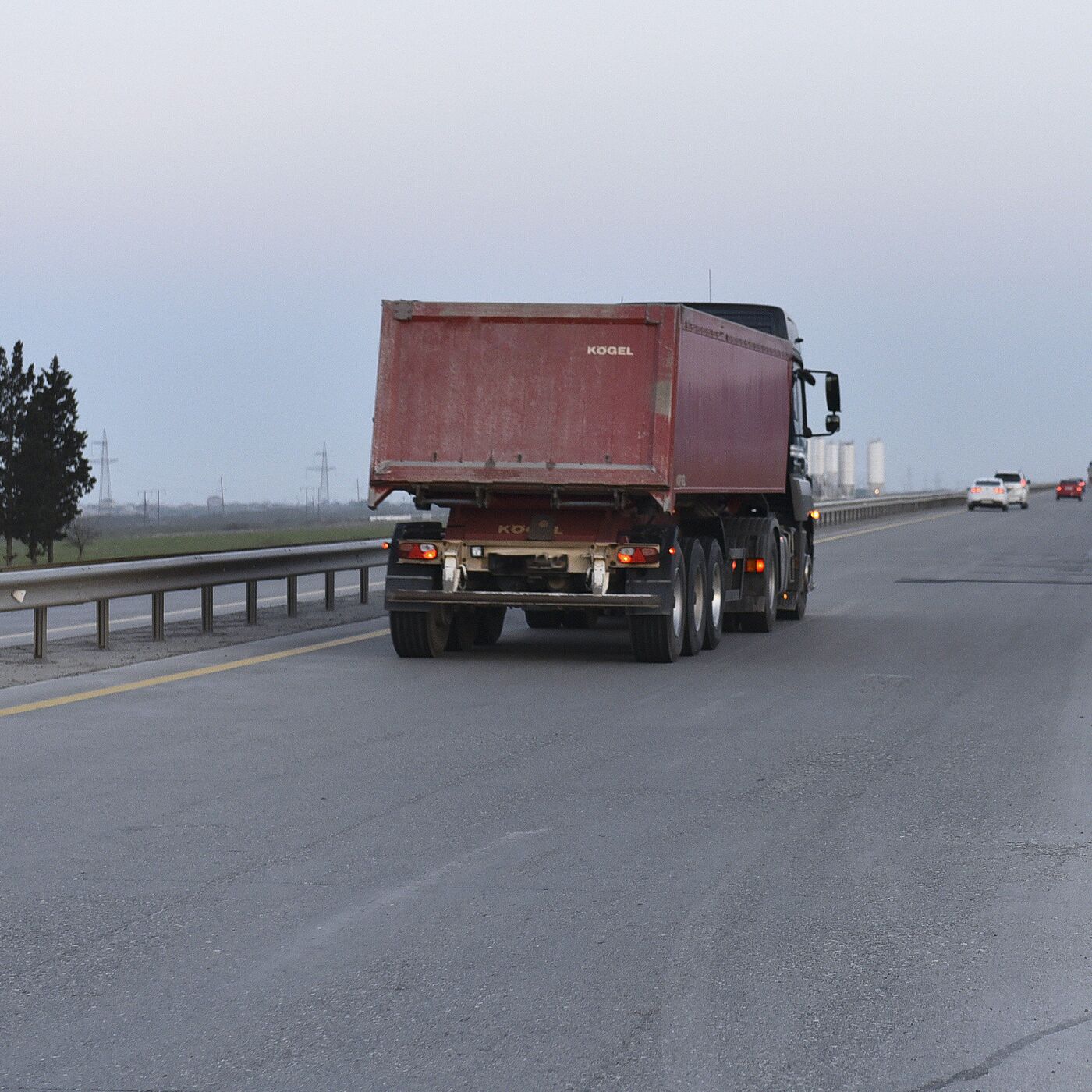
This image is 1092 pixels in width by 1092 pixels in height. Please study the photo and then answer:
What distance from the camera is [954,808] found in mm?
8789

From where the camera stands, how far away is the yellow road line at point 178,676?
41.0 ft

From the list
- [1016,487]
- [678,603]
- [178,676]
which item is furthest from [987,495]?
[178,676]

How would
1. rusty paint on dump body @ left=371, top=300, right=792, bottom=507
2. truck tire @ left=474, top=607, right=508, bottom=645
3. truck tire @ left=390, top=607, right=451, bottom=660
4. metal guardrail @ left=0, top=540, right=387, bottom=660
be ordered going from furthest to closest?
truck tire @ left=474, top=607, right=508, bottom=645, truck tire @ left=390, top=607, right=451, bottom=660, rusty paint on dump body @ left=371, top=300, right=792, bottom=507, metal guardrail @ left=0, top=540, right=387, bottom=660

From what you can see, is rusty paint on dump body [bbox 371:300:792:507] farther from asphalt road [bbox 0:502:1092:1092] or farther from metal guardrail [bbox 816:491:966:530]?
metal guardrail [bbox 816:491:966:530]

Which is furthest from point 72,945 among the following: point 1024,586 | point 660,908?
point 1024,586

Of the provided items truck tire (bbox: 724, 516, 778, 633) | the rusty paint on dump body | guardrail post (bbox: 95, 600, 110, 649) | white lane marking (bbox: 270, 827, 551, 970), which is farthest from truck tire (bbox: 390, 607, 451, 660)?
white lane marking (bbox: 270, 827, 551, 970)

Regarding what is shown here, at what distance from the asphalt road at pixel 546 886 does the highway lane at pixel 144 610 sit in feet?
16.0

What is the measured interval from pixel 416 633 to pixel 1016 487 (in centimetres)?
6866

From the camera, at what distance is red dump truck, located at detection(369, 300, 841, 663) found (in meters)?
15.2

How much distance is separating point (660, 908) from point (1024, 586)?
21.2 meters

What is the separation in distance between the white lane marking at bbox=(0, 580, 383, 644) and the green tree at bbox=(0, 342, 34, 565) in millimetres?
96693

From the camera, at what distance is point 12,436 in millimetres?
124062

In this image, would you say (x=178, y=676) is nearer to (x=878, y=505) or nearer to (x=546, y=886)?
(x=546, y=886)

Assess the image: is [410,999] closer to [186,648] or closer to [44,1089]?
[44,1089]
